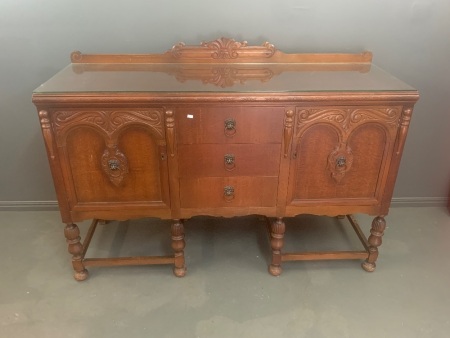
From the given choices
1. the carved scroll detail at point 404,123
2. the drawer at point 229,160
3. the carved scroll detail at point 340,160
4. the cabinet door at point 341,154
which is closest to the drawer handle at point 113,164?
the drawer at point 229,160

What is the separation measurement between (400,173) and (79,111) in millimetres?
2083

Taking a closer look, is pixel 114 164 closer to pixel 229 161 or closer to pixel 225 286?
pixel 229 161

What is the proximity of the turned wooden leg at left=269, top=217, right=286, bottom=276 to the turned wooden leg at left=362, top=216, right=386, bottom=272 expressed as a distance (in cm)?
49

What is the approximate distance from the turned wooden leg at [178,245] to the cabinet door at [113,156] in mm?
149

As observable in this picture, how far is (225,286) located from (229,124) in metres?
0.88

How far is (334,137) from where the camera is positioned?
68.7 inches

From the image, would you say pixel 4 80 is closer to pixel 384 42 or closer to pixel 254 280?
pixel 254 280

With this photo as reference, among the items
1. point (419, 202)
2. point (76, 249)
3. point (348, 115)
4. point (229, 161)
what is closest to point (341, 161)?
point (348, 115)

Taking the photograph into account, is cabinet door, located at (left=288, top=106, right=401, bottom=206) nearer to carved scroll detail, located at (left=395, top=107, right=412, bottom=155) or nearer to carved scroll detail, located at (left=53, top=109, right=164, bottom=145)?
carved scroll detail, located at (left=395, top=107, right=412, bottom=155)

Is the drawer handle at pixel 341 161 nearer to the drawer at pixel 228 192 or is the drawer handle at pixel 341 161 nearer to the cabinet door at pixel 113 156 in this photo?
the drawer at pixel 228 192

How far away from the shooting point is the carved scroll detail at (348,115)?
168cm

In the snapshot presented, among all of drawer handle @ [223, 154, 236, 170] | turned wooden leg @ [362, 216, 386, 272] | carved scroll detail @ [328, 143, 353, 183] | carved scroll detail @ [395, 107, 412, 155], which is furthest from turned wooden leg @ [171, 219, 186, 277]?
carved scroll detail @ [395, 107, 412, 155]

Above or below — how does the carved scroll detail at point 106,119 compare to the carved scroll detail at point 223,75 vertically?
below

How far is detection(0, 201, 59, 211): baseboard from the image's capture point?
2.56 m
